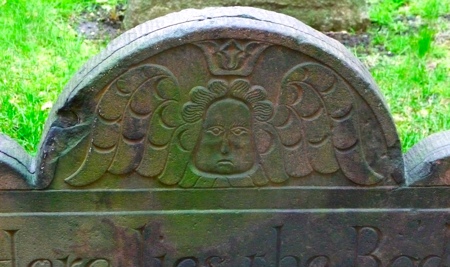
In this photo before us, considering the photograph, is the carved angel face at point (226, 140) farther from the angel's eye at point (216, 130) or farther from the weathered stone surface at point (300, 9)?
the weathered stone surface at point (300, 9)

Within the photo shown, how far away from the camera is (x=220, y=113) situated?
7.89ft

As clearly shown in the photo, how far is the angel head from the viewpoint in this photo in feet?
7.77

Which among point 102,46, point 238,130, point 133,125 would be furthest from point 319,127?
point 102,46

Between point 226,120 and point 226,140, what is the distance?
7cm

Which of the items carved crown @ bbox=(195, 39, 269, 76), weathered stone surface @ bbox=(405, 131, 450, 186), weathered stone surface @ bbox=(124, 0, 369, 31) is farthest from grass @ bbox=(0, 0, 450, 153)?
carved crown @ bbox=(195, 39, 269, 76)

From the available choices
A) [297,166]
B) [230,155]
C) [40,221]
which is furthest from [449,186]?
[40,221]

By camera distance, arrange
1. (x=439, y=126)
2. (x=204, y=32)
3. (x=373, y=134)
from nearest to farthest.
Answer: (x=204, y=32)
(x=373, y=134)
(x=439, y=126)

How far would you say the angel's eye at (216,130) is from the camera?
242 cm

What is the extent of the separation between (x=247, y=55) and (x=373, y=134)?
47 cm

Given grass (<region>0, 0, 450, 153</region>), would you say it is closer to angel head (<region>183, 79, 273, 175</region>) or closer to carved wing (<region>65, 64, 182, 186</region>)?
carved wing (<region>65, 64, 182, 186</region>)

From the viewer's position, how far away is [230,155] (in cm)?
Result: 247

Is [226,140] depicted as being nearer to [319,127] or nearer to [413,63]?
[319,127]

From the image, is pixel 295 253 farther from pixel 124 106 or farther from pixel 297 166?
pixel 124 106

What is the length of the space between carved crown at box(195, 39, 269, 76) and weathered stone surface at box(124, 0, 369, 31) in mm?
3031
